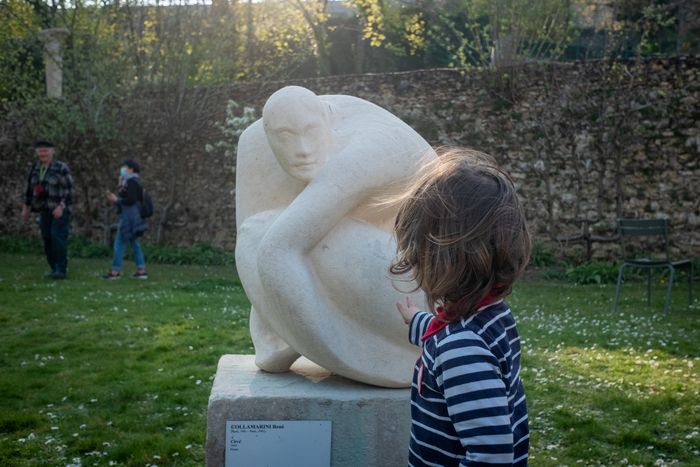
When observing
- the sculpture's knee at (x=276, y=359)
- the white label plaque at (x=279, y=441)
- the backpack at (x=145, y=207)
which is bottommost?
the backpack at (x=145, y=207)

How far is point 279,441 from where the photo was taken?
288 cm

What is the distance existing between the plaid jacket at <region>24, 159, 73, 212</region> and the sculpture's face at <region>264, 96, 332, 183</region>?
720 cm

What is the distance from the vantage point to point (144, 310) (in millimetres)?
7691

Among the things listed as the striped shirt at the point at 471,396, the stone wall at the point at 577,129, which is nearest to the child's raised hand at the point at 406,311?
the striped shirt at the point at 471,396

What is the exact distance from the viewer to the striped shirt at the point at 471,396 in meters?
1.54

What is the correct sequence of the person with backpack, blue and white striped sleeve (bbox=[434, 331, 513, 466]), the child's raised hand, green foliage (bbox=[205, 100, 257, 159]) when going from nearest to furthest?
blue and white striped sleeve (bbox=[434, 331, 513, 466]) < the child's raised hand < the person with backpack < green foliage (bbox=[205, 100, 257, 159])

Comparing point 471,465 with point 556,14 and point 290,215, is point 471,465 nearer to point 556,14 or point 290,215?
point 290,215

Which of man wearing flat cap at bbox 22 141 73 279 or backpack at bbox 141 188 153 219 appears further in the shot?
backpack at bbox 141 188 153 219

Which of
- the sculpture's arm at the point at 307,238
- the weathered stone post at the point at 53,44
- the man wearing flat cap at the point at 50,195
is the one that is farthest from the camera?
the weathered stone post at the point at 53,44

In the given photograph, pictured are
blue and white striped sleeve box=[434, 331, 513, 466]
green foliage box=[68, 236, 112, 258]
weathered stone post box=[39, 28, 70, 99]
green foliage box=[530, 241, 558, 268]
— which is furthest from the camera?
weathered stone post box=[39, 28, 70, 99]

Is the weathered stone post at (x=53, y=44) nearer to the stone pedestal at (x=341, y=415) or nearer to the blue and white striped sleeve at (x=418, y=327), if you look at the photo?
the stone pedestal at (x=341, y=415)

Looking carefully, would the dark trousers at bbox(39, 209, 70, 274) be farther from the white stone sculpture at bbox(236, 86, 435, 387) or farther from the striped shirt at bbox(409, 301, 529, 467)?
the striped shirt at bbox(409, 301, 529, 467)

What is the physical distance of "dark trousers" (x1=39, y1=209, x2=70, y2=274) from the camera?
9617mm

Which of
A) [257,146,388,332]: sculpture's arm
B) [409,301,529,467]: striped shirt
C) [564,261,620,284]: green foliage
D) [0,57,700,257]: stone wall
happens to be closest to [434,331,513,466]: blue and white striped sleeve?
[409,301,529,467]: striped shirt
